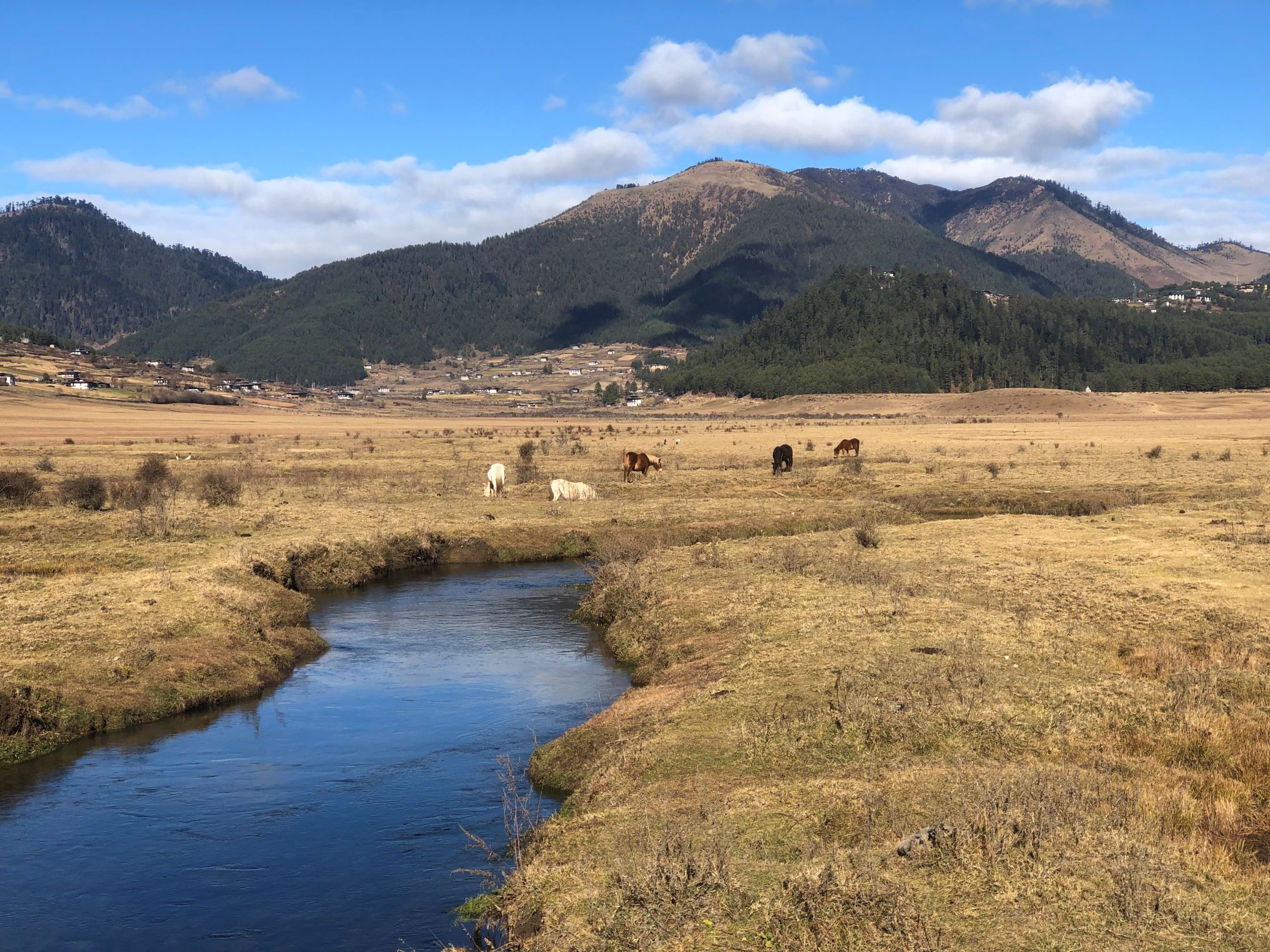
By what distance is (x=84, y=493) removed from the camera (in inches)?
Result: 1606

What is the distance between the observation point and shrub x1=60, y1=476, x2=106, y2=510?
4061cm

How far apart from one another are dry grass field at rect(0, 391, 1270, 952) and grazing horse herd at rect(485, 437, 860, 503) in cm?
116

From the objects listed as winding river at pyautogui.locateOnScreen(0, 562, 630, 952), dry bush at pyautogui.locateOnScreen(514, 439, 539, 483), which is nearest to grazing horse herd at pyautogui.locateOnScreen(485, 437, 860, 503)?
dry bush at pyautogui.locateOnScreen(514, 439, 539, 483)

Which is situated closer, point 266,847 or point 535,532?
point 266,847

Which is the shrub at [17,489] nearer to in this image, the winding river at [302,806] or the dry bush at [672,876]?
the winding river at [302,806]

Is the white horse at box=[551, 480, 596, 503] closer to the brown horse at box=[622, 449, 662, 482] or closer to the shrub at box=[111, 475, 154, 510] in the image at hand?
the brown horse at box=[622, 449, 662, 482]

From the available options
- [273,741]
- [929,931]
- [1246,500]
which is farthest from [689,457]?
[929,931]

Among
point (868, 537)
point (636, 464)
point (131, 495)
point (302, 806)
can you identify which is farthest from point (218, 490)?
point (302, 806)

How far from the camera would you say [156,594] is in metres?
25.7

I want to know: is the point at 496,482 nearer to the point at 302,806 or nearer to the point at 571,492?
the point at 571,492

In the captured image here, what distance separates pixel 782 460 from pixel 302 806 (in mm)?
45620

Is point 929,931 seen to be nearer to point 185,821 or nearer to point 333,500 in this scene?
point 185,821

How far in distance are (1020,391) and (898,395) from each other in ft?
96.5

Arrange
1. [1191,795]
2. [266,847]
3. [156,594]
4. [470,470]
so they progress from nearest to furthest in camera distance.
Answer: [1191,795]
[266,847]
[156,594]
[470,470]
